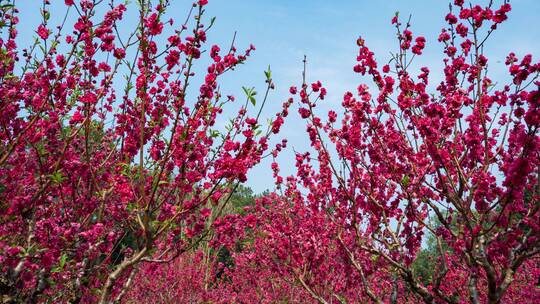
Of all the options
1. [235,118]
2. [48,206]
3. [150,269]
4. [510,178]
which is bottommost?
[150,269]

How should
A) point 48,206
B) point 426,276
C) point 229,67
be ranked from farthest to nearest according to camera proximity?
point 426,276 < point 48,206 < point 229,67

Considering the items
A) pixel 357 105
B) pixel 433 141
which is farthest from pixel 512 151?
pixel 357 105

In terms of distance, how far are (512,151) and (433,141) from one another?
1412mm

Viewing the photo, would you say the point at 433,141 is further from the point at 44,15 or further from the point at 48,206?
the point at 48,206

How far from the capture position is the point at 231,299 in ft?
61.7

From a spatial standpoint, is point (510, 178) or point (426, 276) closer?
point (510, 178)

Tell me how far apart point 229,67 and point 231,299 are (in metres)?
16.7

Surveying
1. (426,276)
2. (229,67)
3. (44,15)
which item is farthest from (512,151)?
(426,276)

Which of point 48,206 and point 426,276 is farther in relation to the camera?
point 426,276

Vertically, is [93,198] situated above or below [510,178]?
below

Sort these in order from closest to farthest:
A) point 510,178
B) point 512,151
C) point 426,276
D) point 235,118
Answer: point 510,178
point 235,118
point 512,151
point 426,276

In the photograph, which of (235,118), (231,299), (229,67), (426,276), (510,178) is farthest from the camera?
(426,276)

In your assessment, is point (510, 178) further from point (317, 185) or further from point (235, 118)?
point (317, 185)

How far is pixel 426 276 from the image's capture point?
40.5 metres
